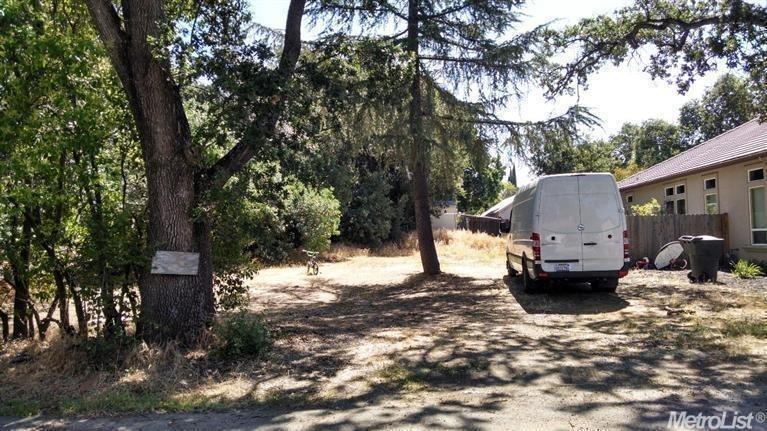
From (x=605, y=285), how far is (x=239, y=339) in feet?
27.9

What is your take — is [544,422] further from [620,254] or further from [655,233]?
[655,233]

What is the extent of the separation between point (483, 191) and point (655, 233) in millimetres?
36889

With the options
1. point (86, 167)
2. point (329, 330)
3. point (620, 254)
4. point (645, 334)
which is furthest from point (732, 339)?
point (86, 167)

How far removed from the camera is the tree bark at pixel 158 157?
24.2 ft

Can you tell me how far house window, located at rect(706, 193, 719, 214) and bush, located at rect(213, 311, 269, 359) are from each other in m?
16.9

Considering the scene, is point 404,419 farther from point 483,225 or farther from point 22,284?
point 483,225

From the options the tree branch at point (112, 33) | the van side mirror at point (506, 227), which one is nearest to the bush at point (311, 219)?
the van side mirror at point (506, 227)

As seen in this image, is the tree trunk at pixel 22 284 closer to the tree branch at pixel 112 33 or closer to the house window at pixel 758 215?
the tree branch at pixel 112 33

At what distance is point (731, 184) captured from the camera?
17.6 m

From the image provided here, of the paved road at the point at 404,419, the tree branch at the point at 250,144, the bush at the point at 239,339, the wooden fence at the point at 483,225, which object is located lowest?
the paved road at the point at 404,419

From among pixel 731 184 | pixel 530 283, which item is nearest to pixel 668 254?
pixel 731 184

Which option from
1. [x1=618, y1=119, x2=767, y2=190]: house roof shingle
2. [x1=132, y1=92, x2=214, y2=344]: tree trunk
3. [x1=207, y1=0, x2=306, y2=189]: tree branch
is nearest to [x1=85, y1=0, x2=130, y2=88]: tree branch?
[x1=132, y1=92, x2=214, y2=344]: tree trunk

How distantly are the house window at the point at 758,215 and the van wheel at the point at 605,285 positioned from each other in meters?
6.62

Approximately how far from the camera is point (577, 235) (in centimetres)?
1141
